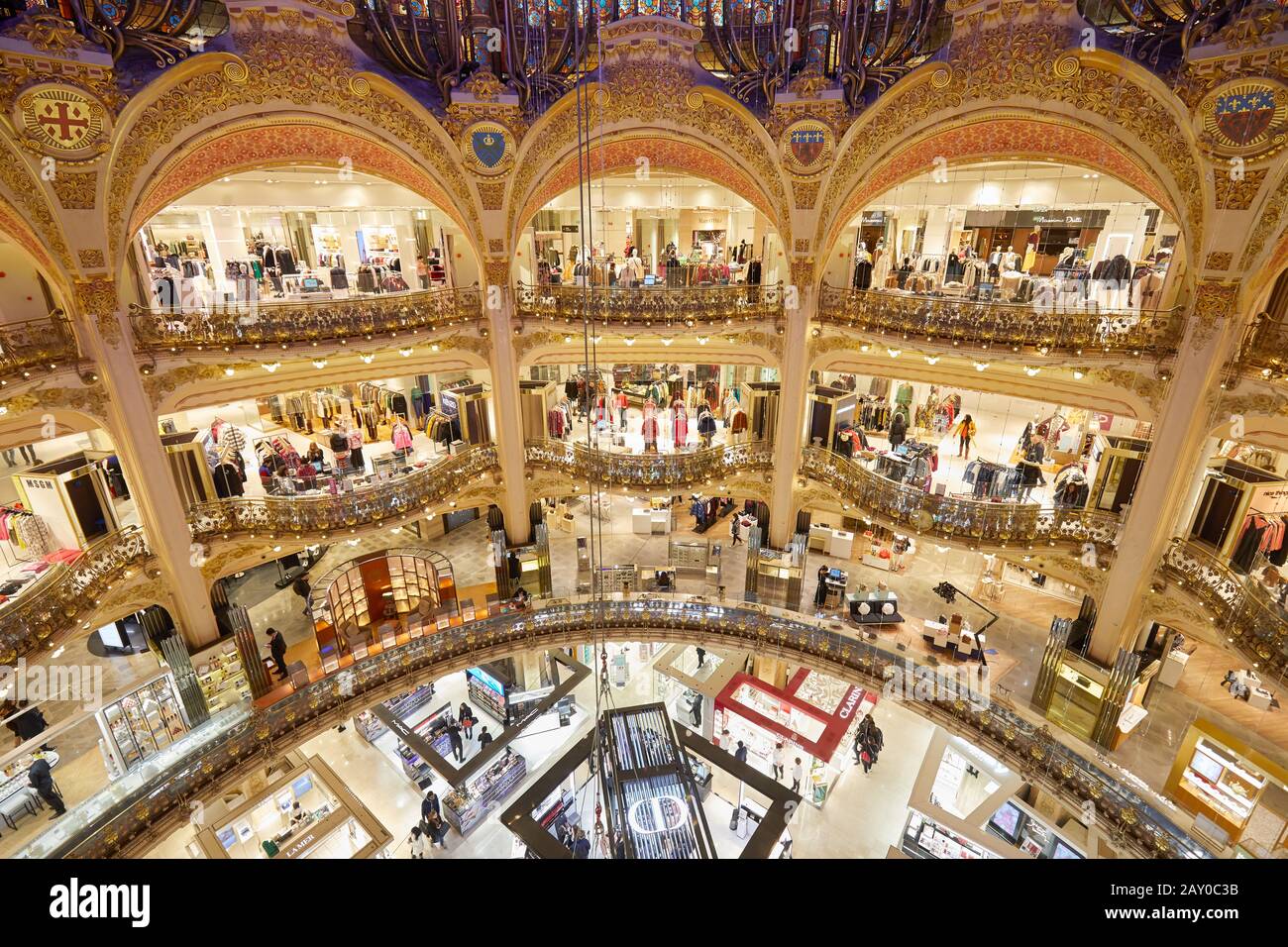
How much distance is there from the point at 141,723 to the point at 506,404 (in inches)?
368

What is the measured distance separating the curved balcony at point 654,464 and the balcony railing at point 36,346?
8.77 m

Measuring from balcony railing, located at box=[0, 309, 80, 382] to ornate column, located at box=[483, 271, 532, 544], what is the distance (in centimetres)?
717

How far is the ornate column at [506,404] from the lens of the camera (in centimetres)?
1394

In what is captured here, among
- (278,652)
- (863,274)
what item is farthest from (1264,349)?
(278,652)

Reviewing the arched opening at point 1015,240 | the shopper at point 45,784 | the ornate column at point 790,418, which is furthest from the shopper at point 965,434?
the shopper at point 45,784

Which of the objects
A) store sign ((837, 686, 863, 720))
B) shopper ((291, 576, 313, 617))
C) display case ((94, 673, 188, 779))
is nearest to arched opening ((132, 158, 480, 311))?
shopper ((291, 576, 313, 617))

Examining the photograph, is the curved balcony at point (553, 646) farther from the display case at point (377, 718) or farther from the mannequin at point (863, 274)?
the mannequin at point (863, 274)

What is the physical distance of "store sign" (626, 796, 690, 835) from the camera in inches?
383

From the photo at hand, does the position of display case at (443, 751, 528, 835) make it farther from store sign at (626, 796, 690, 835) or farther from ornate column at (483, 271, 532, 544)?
ornate column at (483, 271, 532, 544)
